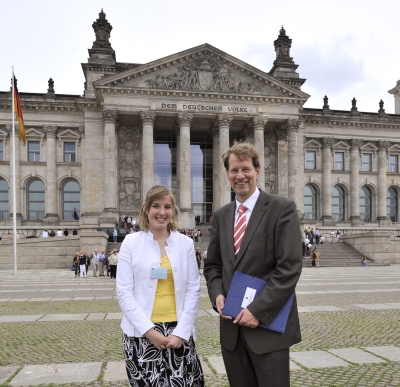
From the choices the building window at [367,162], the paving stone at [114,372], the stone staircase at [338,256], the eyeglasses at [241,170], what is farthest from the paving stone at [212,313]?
the building window at [367,162]

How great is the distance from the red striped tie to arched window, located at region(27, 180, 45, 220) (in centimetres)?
4826

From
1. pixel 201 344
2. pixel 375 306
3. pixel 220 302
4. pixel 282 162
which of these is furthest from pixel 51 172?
pixel 220 302

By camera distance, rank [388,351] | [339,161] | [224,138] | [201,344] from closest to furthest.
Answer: [388,351], [201,344], [224,138], [339,161]

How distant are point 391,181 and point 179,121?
2978 cm

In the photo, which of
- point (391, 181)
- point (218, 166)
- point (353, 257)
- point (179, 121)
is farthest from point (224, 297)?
point (391, 181)

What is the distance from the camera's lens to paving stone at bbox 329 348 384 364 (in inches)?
264

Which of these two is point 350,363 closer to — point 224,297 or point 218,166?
point 224,297

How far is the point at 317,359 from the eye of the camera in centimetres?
684

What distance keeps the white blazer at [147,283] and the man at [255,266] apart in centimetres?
22

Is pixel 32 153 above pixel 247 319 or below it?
above

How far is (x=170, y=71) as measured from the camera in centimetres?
4612

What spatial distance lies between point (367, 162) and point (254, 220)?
57692 mm

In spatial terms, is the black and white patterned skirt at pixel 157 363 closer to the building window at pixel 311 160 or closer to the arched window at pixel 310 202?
the arched window at pixel 310 202

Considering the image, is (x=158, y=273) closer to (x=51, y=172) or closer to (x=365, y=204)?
(x=51, y=172)
